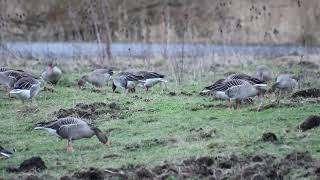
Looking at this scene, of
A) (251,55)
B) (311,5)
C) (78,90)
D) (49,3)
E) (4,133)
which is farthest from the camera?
(49,3)

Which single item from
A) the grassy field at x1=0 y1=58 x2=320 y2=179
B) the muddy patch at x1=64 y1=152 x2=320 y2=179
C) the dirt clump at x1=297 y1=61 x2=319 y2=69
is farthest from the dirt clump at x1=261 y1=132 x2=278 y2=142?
the dirt clump at x1=297 y1=61 x2=319 y2=69

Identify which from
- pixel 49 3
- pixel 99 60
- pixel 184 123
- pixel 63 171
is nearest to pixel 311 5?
pixel 49 3

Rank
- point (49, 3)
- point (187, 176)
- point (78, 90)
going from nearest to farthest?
point (187, 176), point (78, 90), point (49, 3)

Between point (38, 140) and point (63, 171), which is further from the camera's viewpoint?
point (38, 140)

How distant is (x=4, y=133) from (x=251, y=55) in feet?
67.6

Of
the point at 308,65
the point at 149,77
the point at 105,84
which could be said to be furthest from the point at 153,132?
the point at 308,65

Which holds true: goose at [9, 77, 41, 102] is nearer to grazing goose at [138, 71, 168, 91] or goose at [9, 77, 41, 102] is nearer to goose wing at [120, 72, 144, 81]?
goose wing at [120, 72, 144, 81]

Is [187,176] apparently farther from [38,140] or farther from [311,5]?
[311,5]

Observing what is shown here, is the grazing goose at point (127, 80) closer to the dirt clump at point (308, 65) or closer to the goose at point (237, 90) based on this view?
the goose at point (237, 90)

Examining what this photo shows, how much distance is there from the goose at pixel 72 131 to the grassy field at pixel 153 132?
21cm

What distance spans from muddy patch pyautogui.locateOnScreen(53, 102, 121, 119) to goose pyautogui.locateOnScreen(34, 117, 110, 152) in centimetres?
273

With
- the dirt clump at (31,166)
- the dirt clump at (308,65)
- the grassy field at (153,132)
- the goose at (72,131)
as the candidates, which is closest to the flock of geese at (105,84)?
the goose at (72,131)

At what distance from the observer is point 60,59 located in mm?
30594

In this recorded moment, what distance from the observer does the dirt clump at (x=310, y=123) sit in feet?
42.6
